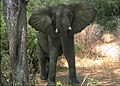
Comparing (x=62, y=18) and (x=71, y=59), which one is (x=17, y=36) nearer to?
(x=62, y=18)

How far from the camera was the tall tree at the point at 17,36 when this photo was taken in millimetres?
5074

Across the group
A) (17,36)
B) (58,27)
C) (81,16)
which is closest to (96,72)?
(81,16)

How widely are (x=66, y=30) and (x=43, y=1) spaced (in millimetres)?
6764

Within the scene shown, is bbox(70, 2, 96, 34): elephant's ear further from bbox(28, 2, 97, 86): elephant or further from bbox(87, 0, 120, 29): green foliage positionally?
bbox(87, 0, 120, 29): green foliage

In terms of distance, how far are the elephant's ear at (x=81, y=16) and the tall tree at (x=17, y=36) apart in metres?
1.80

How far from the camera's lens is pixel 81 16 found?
22.8 ft

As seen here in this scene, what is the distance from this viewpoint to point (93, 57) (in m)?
10.7

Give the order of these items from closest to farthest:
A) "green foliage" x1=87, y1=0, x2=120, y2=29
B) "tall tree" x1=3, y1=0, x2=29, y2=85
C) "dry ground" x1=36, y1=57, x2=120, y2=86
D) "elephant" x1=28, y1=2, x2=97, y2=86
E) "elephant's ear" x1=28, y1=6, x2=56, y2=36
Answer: "tall tree" x1=3, y1=0, x2=29, y2=85
"elephant" x1=28, y1=2, x2=97, y2=86
"elephant's ear" x1=28, y1=6, x2=56, y2=36
"dry ground" x1=36, y1=57, x2=120, y2=86
"green foliage" x1=87, y1=0, x2=120, y2=29

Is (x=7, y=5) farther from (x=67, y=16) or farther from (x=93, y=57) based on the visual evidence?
(x=93, y=57)

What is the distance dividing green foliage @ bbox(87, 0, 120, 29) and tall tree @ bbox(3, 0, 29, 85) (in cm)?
709

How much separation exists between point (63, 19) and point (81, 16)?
0.58 meters

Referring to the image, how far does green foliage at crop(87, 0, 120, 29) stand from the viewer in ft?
40.0

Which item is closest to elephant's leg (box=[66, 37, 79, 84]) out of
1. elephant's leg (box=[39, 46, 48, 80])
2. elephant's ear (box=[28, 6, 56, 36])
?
elephant's ear (box=[28, 6, 56, 36])

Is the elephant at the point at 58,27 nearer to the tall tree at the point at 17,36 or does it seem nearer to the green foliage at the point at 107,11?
the tall tree at the point at 17,36
